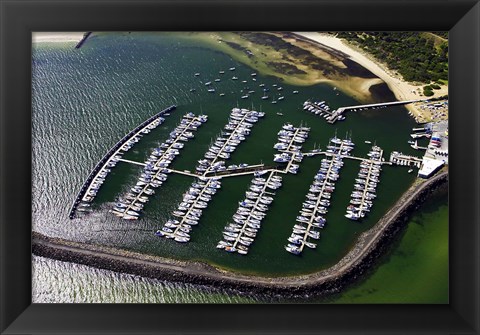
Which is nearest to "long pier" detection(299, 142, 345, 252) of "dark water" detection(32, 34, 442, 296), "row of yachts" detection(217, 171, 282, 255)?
"dark water" detection(32, 34, 442, 296)

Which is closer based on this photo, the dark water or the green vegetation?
the dark water

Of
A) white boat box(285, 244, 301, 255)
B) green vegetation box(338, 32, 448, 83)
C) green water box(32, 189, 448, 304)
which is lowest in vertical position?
green water box(32, 189, 448, 304)

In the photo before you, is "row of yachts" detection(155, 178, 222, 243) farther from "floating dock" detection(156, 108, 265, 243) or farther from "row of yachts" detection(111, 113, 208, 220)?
"row of yachts" detection(111, 113, 208, 220)

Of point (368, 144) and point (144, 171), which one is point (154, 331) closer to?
point (144, 171)

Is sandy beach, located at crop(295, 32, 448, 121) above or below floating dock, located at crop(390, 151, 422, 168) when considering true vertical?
above

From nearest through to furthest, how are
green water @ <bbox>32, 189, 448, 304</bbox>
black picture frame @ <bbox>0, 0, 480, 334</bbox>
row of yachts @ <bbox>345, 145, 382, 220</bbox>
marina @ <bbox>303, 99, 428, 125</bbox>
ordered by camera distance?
black picture frame @ <bbox>0, 0, 480, 334</bbox> < green water @ <bbox>32, 189, 448, 304</bbox> < row of yachts @ <bbox>345, 145, 382, 220</bbox> < marina @ <bbox>303, 99, 428, 125</bbox>

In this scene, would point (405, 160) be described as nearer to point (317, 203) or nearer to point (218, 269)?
point (317, 203)
